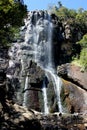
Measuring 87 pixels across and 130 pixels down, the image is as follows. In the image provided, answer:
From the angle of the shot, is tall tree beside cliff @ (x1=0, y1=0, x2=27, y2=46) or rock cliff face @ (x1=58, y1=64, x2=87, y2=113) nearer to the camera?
tall tree beside cliff @ (x1=0, y1=0, x2=27, y2=46)

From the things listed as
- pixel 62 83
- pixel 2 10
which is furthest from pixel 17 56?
pixel 2 10

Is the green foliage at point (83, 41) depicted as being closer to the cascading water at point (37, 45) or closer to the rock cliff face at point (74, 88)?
the cascading water at point (37, 45)

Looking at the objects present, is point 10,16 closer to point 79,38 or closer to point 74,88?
point 74,88

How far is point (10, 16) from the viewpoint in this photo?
1998 centimetres

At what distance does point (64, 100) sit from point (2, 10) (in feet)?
56.5

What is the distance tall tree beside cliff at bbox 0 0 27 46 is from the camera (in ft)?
63.0

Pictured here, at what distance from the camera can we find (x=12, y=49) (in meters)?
41.3

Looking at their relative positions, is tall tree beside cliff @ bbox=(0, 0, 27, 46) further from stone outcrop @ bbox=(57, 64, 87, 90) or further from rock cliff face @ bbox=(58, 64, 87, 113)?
stone outcrop @ bbox=(57, 64, 87, 90)

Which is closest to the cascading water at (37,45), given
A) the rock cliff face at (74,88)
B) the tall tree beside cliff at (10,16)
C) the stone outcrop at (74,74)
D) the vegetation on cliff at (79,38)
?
the stone outcrop at (74,74)

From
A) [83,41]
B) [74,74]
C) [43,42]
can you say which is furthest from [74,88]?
[43,42]

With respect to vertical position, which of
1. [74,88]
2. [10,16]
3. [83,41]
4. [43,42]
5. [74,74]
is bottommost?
[74,88]

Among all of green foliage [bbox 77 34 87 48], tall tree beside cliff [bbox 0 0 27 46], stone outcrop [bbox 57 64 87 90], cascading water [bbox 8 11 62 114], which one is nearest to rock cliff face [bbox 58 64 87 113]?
stone outcrop [bbox 57 64 87 90]

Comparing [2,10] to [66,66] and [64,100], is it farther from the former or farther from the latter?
[66,66]

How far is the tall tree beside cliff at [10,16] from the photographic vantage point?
63.0 ft
